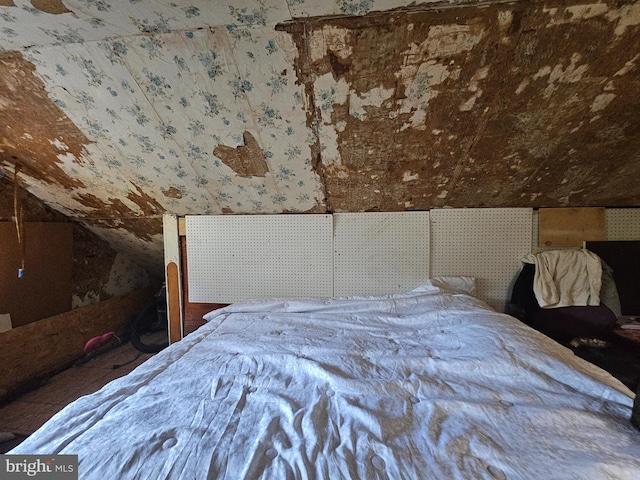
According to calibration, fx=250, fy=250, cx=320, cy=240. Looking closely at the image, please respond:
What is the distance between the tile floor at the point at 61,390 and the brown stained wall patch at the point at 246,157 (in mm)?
2016

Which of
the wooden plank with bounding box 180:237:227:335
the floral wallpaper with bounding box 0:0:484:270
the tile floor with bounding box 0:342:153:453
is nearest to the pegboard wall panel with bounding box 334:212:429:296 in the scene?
the floral wallpaper with bounding box 0:0:484:270

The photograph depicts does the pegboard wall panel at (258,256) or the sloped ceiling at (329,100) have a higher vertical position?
the sloped ceiling at (329,100)

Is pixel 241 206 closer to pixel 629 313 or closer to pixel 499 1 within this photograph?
pixel 499 1

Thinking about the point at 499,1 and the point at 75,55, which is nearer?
the point at 499,1

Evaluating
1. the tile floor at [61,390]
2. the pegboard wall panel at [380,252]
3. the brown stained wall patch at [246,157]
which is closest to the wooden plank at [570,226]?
the pegboard wall panel at [380,252]

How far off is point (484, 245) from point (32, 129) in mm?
2811

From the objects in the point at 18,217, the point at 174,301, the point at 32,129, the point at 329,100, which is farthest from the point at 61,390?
the point at 329,100

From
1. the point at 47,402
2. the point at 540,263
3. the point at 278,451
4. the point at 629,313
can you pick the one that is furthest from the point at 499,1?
the point at 47,402

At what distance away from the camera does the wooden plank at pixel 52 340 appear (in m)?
1.84

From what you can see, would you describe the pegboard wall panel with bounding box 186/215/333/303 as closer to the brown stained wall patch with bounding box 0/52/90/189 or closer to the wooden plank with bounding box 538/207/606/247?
the brown stained wall patch with bounding box 0/52/90/189

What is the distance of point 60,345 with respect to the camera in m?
2.16

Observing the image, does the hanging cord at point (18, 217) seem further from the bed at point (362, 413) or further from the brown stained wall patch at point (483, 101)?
the brown stained wall patch at point (483, 101)

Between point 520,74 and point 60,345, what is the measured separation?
11.9 feet

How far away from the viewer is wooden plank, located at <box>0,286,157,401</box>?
1.84 meters
